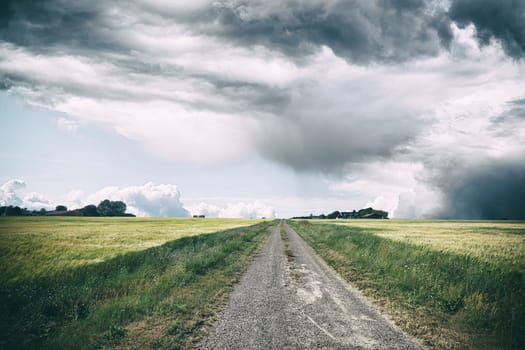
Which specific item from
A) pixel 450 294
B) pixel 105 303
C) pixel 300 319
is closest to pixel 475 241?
pixel 450 294

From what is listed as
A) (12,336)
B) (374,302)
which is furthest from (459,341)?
(12,336)

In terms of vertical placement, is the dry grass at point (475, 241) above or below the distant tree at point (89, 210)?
above

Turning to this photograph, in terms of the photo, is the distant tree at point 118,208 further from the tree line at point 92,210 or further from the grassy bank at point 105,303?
the grassy bank at point 105,303

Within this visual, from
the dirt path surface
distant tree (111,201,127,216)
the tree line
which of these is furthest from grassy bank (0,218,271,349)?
distant tree (111,201,127,216)

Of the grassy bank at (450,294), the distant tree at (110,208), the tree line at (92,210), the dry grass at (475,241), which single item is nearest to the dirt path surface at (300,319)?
the grassy bank at (450,294)

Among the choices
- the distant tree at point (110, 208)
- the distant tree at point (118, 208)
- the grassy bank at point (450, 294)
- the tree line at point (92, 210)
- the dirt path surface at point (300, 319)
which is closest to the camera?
the dirt path surface at point (300, 319)

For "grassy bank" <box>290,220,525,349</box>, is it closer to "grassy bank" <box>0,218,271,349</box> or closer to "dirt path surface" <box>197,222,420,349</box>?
"dirt path surface" <box>197,222,420,349</box>

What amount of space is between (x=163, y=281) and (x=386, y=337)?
8.53 metres

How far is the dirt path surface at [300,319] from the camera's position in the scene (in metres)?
6.15

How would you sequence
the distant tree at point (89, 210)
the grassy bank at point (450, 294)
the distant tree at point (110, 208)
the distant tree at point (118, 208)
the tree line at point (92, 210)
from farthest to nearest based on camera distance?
the distant tree at point (118, 208) → the distant tree at point (110, 208) → the distant tree at point (89, 210) → the tree line at point (92, 210) → the grassy bank at point (450, 294)

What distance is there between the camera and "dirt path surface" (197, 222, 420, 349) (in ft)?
20.2

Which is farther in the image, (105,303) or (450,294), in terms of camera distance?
(450,294)

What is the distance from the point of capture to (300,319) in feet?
24.9

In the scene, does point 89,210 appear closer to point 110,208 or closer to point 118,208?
point 110,208
